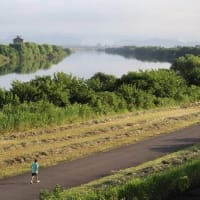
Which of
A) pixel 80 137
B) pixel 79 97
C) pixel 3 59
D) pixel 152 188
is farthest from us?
pixel 3 59

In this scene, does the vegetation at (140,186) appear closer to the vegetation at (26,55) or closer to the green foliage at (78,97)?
the green foliage at (78,97)

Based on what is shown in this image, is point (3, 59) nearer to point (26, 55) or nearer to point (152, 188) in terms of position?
point (26, 55)

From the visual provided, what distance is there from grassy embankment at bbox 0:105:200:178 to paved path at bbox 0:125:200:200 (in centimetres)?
73

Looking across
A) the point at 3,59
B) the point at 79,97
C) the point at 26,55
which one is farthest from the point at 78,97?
the point at 26,55

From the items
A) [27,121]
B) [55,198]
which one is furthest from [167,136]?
[55,198]

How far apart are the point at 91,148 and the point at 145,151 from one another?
99.4 inches

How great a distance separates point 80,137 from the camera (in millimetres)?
26172

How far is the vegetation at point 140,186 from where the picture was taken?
40.3 ft

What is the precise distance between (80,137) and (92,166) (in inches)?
256

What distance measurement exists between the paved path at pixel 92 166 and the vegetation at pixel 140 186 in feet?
3.50

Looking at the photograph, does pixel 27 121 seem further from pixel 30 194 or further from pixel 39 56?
pixel 39 56

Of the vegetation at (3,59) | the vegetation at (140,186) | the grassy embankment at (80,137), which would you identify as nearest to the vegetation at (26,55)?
the vegetation at (3,59)

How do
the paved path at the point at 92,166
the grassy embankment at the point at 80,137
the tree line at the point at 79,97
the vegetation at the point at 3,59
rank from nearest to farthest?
the paved path at the point at 92,166, the grassy embankment at the point at 80,137, the tree line at the point at 79,97, the vegetation at the point at 3,59

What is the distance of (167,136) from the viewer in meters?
27.5
